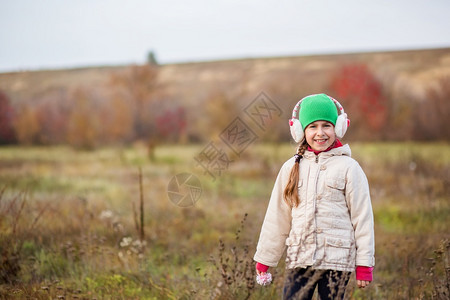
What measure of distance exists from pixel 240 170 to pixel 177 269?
7.31 metres

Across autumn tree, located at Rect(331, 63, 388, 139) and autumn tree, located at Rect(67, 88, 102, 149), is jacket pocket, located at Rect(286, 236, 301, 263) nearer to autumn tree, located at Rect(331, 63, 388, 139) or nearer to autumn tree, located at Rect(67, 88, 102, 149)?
autumn tree, located at Rect(67, 88, 102, 149)

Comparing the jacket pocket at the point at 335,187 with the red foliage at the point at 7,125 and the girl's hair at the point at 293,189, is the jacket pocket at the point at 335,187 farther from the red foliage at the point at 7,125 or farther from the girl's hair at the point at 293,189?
the red foliage at the point at 7,125

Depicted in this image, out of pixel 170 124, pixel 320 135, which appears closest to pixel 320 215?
pixel 320 135

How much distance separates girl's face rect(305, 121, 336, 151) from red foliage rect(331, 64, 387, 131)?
2488cm

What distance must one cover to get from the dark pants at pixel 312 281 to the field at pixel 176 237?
28 centimetres

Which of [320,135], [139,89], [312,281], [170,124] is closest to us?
[312,281]

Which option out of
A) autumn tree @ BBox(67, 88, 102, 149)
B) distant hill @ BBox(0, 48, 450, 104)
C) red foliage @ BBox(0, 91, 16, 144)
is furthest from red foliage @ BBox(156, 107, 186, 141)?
red foliage @ BBox(0, 91, 16, 144)

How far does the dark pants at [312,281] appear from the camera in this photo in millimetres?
2443

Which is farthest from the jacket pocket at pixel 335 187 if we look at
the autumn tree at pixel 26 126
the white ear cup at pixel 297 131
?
the autumn tree at pixel 26 126

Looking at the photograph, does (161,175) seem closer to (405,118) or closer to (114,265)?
(114,265)

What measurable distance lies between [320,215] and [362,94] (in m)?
28.8

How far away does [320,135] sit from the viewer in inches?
103

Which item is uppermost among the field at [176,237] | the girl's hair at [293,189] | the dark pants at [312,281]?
the girl's hair at [293,189]

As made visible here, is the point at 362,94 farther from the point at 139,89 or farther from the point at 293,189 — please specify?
the point at 293,189
